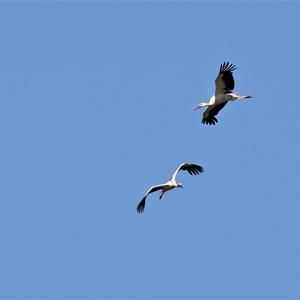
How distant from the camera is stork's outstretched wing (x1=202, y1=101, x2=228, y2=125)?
4294 cm

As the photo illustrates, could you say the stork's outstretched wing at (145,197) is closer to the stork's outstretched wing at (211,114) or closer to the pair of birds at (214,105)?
the pair of birds at (214,105)

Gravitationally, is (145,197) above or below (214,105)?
below

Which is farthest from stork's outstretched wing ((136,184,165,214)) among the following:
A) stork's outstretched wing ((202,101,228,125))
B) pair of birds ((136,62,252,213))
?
stork's outstretched wing ((202,101,228,125))

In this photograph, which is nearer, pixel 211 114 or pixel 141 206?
pixel 141 206

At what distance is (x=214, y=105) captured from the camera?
42.8 metres

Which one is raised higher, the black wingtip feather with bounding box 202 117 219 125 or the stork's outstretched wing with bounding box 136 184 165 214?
the black wingtip feather with bounding box 202 117 219 125

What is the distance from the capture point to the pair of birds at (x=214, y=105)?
41.2 metres

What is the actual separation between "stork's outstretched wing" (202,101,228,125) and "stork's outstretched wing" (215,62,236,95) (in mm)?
867

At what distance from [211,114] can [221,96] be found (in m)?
1.15

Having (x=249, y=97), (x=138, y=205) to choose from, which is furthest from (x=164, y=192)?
(x=249, y=97)

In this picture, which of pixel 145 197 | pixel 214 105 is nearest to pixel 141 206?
pixel 145 197

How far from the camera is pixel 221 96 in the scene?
42.2 m

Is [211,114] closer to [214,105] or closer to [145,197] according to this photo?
[214,105]

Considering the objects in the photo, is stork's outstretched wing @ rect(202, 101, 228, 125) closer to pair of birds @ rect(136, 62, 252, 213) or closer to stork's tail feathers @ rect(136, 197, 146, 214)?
pair of birds @ rect(136, 62, 252, 213)
